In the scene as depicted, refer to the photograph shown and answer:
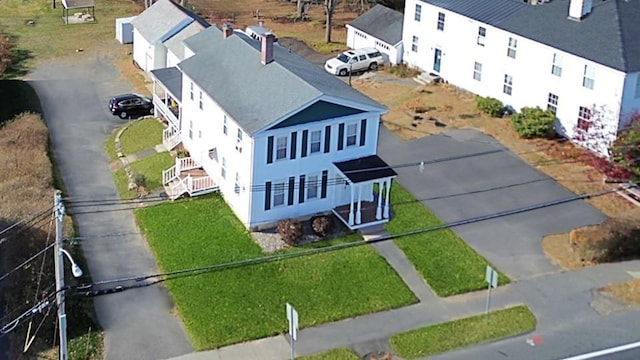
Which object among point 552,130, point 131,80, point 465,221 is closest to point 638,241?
point 465,221

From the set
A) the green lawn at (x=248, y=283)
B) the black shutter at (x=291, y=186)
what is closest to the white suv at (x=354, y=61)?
the black shutter at (x=291, y=186)

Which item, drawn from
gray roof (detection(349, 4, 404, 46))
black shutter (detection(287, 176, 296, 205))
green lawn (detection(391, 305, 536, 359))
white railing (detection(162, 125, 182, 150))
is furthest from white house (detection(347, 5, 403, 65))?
green lawn (detection(391, 305, 536, 359))

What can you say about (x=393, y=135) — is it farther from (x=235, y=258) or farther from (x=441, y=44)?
(x=235, y=258)

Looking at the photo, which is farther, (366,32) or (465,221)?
(366,32)

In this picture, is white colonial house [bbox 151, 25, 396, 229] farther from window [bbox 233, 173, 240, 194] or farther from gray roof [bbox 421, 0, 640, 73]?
gray roof [bbox 421, 0, 640, 73]

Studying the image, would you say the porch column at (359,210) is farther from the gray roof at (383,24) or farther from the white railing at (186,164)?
the gray roof at (383,24)

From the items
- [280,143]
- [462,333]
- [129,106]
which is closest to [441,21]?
[129,106]
